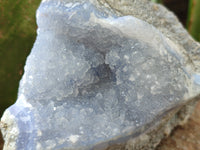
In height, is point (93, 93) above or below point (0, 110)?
above

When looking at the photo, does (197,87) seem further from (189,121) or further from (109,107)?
(189,121)

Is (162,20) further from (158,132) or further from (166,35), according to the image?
(158,132)

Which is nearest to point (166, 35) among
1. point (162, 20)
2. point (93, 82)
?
point (162, 20)

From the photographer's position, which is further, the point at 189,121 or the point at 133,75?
the point at 189,121

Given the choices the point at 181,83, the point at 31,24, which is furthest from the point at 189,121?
the point at 31,24

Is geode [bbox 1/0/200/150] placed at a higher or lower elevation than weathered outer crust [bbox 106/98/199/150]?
higher

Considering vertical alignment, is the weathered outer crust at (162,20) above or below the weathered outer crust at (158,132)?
above

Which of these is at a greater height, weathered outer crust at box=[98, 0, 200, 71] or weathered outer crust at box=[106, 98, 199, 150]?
weathered outer crust at box=[98, 0, 200, 71]

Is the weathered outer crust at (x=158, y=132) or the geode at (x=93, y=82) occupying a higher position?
the geode at (x=93, y=82)
